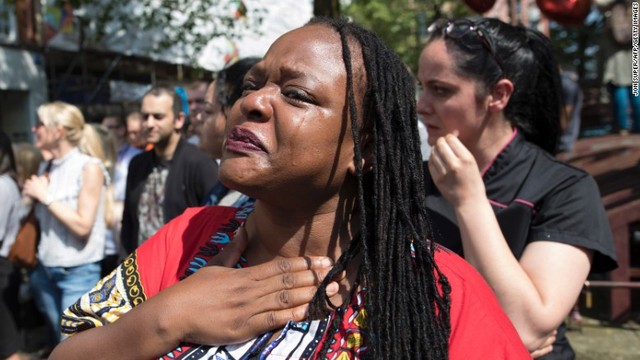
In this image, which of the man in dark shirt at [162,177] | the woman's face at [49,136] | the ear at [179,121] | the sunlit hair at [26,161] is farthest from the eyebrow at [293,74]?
the sunlit hair at [26,161]

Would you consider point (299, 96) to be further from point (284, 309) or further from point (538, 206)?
point (538, 206)

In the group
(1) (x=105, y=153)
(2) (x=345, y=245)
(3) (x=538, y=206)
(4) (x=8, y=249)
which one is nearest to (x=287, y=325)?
(2) (x=345, y=245)

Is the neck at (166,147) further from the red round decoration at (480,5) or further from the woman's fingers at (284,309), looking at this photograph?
the woman's fingers at (284,309)

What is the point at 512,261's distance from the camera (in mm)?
1857

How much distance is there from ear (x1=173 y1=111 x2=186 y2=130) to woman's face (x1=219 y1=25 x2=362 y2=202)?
3.29 m

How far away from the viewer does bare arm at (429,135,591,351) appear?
184 cm

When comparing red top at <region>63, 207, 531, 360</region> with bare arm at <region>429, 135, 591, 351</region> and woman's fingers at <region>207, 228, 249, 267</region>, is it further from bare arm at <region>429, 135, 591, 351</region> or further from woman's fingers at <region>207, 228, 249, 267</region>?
bare arm at <region>429, 135, 591, 351</region>

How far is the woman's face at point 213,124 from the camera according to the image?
3.20m

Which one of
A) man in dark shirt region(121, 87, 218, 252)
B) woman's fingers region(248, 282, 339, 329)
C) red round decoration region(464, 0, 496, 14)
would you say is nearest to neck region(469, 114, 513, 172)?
woman's fingers region(248, 282, 339, 329)

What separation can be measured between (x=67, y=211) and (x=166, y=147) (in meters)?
0.80

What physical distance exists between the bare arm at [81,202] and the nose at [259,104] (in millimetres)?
3287

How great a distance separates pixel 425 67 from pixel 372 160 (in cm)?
96

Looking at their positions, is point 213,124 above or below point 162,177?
above

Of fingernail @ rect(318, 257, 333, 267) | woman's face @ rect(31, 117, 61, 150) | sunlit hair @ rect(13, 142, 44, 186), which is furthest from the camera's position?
sunlit hair @ rect(13, 142, 44, 186)
